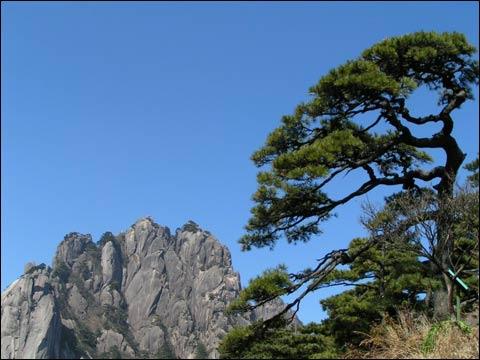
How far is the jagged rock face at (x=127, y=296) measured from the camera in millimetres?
104875

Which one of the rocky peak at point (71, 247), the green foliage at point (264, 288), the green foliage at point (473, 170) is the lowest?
the green foliage at point (264, 288)

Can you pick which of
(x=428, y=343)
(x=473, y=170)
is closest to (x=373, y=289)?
(x=473, y=170)

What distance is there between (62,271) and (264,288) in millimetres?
135872

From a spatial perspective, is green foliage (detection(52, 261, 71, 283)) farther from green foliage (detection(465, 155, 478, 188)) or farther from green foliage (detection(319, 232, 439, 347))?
green foliage (detection(465, 155, 478, 188))

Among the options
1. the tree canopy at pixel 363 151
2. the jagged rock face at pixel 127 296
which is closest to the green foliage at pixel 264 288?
the tree canopy at pixel 363 151

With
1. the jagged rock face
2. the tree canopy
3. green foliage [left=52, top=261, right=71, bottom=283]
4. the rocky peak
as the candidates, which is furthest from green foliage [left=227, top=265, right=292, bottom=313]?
the rocky peak

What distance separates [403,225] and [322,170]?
145 cm

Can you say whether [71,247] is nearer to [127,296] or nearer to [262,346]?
[127,296]

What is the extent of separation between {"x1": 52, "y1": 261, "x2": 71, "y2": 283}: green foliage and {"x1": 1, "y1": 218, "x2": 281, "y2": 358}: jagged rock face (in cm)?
25

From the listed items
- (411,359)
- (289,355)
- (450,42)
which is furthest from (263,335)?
(450,42)

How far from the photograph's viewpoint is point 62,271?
13388cm

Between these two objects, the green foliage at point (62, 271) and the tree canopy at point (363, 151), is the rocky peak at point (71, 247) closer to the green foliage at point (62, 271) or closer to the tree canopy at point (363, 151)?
the green foliage at point (62, 271)

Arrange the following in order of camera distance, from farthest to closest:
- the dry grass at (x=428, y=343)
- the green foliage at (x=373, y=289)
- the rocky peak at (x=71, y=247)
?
1. the rocky peak at (x=71, y=247)
2. the green foliage at (x=373, y=289)
3. the dry grass at (x=428, y=343)

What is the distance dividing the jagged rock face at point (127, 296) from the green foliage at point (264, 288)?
336 feet
